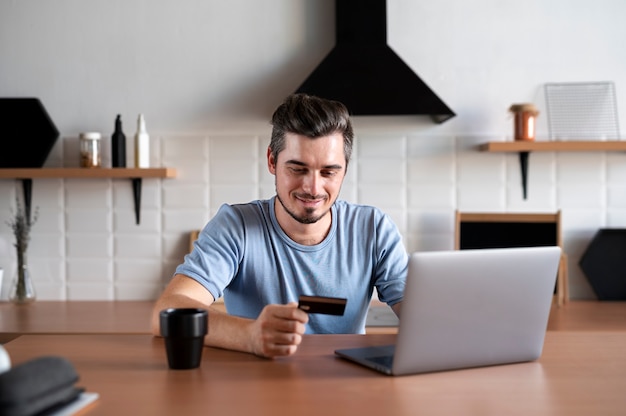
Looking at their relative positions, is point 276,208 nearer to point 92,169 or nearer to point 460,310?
point 460,310

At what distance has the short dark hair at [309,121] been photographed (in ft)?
5.82

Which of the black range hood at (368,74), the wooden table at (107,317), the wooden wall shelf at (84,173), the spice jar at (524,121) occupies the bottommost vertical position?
the wooden table at (107,317)

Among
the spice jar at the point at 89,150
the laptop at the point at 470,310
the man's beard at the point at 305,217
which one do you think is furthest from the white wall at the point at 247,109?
the laptop at the point at 470,310

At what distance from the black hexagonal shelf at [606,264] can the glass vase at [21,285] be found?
7.36ft

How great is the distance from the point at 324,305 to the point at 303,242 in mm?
694

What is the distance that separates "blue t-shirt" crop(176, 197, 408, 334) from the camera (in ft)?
6.10

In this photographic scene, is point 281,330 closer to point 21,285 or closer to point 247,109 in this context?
point 247,109

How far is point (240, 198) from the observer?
2984 mm

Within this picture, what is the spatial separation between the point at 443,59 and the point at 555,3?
1.64 ft

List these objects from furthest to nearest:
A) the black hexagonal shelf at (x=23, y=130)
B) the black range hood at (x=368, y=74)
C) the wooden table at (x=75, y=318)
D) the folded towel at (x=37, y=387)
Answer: the black hexagonal shelf at (x=23, y=130) < the black range hood at (x=368, y=74) < the wooden table at (x=75, y=318) < the folded towel at (x=37, y=387)

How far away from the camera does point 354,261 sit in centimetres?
191

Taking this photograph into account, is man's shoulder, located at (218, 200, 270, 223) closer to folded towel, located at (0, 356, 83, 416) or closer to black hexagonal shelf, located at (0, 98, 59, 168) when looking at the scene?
folded towel, located at (0, 356, 83, 416)

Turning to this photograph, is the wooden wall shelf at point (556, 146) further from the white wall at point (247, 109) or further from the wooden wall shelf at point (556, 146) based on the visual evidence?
the white wall at point (247, 109)

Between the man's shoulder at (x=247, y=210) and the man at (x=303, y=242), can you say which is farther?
the man's shoulder at (x=247, y=210)
